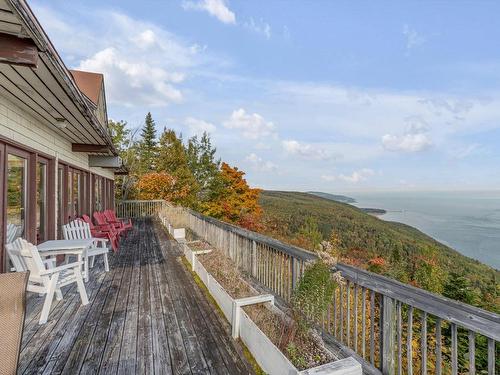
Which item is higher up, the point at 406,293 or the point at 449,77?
the point at 449,77

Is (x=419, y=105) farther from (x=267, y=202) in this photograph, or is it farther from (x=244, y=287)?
(x=267, y=202)

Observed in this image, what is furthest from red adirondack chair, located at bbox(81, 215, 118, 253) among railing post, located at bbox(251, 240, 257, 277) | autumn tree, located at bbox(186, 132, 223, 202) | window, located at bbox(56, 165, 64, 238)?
autumn tree, located at bbox(186, 132, 223, 202)

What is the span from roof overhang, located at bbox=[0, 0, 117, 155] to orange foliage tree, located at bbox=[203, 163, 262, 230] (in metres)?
19.6

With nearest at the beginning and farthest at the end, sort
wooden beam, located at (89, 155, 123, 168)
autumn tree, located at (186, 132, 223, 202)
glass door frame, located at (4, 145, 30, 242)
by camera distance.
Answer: glass door frame, located at (4, 145, 30, 242), wooden beam, located at (89, 155, 123, 168), autumn tree, located at (186, 132, 223, 202)

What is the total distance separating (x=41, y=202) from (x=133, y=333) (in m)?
3.69

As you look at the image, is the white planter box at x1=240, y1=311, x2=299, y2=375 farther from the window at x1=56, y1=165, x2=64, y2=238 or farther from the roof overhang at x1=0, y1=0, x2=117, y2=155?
the window at x1=56, y1=165, x2=64, y2=238

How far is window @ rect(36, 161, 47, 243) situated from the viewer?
5.04 metres

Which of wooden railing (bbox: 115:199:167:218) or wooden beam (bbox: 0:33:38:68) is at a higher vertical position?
wooden beam (bbox: 0:33:38:68)

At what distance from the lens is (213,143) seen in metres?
29.0

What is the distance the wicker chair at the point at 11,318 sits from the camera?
64.2 inches

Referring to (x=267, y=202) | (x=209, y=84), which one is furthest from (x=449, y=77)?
(x=267, y=202)

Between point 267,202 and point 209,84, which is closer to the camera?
point 209,84

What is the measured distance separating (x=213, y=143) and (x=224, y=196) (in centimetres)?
638

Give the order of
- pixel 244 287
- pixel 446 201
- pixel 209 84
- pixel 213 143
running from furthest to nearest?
pixel 446 201
pixel 213 143
pixel 209 84
pixel 244 287
